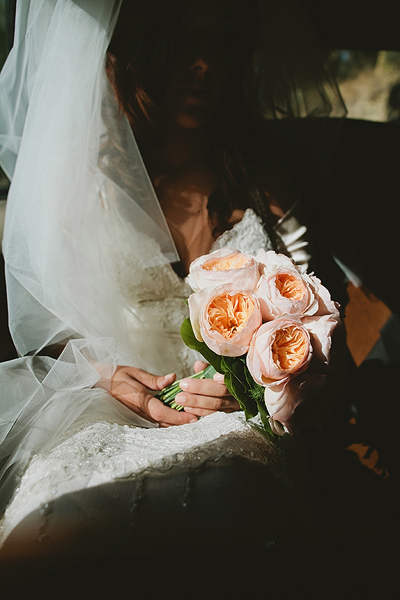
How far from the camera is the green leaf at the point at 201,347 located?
0.61m

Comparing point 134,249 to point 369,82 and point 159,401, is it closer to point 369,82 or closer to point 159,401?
point 159,401

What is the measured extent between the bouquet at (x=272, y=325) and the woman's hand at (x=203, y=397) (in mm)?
190

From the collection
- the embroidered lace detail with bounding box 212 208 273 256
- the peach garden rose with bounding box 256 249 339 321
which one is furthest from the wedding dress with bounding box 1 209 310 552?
the embroidered lace detail with bounding box 212 208 273 256

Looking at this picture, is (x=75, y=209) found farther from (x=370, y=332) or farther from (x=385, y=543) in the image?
(x=370, y=332)

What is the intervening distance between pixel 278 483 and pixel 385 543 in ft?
1.92

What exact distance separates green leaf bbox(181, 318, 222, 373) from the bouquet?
0.10 feet

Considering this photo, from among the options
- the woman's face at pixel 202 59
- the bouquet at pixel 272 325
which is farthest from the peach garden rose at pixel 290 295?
the woman's face at pixel 202 59

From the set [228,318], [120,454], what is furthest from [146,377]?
[228,318]

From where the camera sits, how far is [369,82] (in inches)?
56.4

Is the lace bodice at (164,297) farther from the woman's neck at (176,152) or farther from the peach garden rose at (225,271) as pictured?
the peach garden rose at (225,271)

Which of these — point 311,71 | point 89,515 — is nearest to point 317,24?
point 311,71

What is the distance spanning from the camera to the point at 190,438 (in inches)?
26.4

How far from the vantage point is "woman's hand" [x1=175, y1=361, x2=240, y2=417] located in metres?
0.76

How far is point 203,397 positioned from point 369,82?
1378 millimetres
